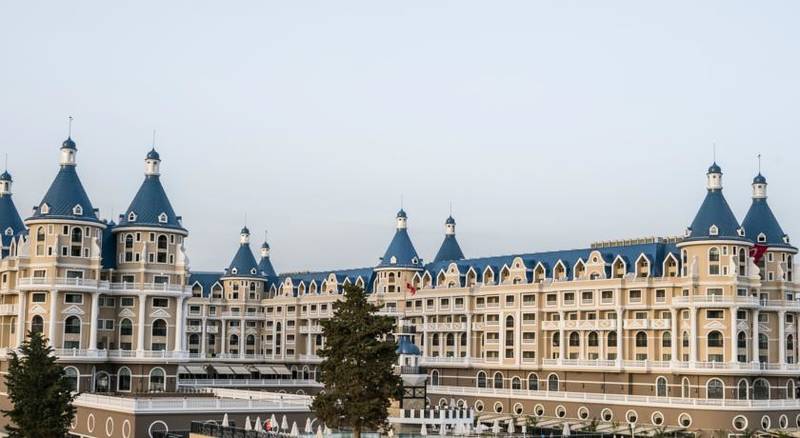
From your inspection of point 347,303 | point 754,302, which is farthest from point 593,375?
point 347,303

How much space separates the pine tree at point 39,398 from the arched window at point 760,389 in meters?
54.2

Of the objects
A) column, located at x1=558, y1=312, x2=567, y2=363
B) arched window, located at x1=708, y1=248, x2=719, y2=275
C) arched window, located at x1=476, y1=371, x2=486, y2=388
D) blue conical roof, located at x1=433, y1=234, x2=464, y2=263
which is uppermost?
blue conical roof, located at x1=433, y1=234, x2=464, y2=263

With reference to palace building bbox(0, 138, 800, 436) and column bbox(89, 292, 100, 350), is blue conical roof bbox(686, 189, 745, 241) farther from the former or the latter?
column bbox(89, 292, 100, 350)

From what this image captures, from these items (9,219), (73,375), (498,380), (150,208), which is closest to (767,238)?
(498,380)

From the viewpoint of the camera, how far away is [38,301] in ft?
283

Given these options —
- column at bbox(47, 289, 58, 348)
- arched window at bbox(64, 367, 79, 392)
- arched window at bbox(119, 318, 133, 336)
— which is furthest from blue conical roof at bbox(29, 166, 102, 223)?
arched window at bbox(64, 367, 79, 392)

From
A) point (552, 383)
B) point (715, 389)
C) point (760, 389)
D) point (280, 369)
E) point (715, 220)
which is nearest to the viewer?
point (715, 389)

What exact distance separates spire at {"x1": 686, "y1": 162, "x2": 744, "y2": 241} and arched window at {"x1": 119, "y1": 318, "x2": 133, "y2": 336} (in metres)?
46.6

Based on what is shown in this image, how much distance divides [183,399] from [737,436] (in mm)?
42648

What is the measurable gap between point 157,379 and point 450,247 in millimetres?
45280

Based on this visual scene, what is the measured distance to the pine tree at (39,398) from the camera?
6198 cm

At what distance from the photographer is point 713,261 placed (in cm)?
8981

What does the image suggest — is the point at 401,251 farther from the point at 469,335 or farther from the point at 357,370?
the point at 357,370

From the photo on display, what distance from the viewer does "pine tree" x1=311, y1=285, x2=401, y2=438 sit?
54.5 metres
